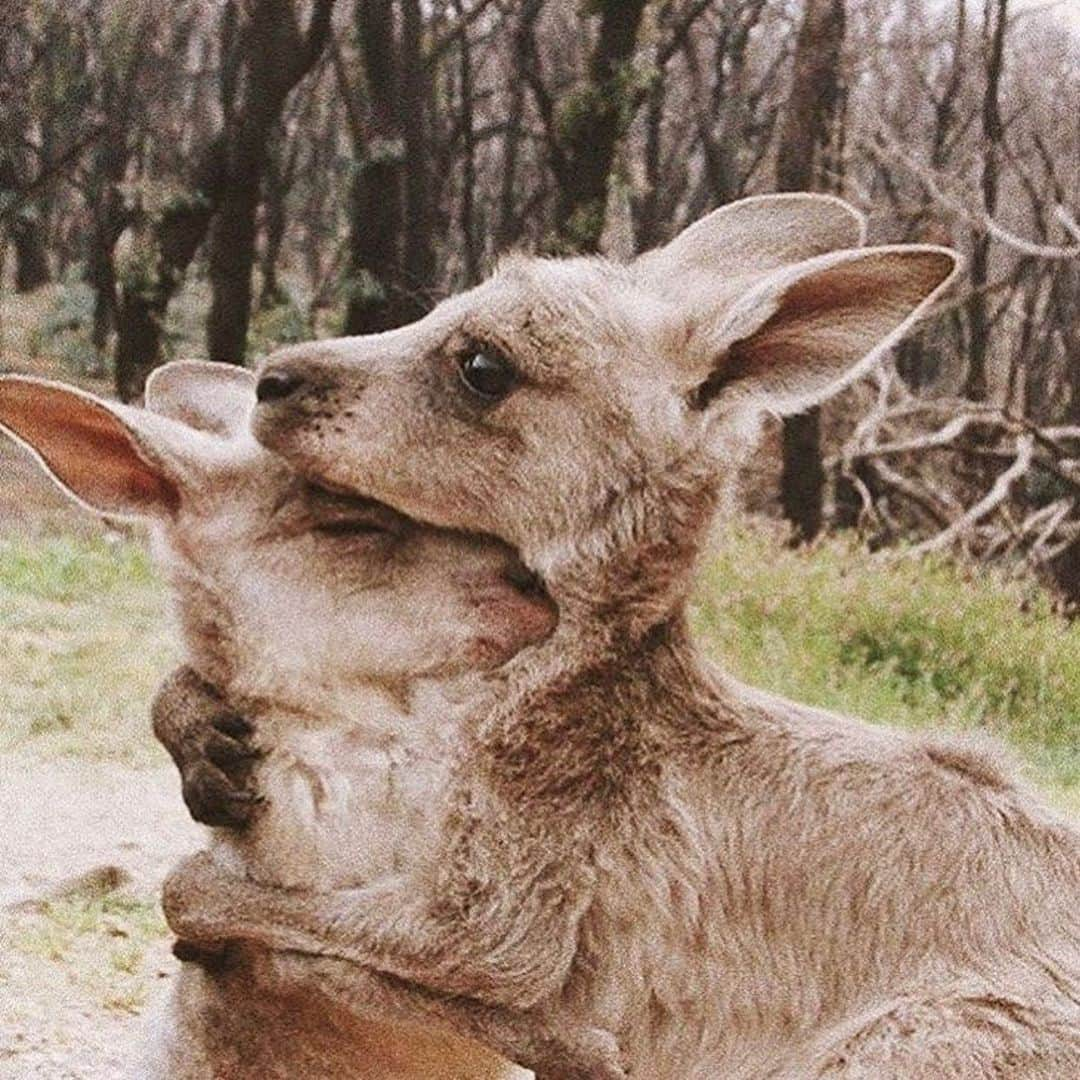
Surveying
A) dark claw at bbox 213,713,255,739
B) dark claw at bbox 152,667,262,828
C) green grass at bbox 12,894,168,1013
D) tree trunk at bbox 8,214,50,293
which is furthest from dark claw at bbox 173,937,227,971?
tree trunk at bbox 8,214,50,293

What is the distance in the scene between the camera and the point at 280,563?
288 centimetres

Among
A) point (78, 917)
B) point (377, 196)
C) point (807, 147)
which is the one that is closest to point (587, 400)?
point (78, 917)

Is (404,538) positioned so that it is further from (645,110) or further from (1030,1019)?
(645,110)

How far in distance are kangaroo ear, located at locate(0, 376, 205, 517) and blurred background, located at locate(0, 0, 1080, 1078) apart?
1.54ft

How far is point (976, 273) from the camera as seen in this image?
18219 mm

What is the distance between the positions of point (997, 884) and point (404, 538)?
3.23ft

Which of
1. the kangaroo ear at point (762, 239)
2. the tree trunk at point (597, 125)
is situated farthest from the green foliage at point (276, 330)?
the kangaroo ear at point (762, 239)

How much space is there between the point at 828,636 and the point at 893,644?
A: 0.39 meters

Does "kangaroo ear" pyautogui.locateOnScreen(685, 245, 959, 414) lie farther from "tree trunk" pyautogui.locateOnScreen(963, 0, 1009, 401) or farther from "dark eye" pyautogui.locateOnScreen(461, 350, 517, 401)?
"tree trunk" pyautogui.locateOnScreen(963, 0, 1009, 401)

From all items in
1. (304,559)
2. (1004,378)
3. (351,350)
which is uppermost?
(351,350)

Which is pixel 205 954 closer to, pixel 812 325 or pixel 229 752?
pixel 229 752

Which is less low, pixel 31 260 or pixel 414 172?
pixel 414 172

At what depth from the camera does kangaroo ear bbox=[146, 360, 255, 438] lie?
3314 mm

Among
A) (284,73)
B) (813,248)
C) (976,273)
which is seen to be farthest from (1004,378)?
(813,248)
